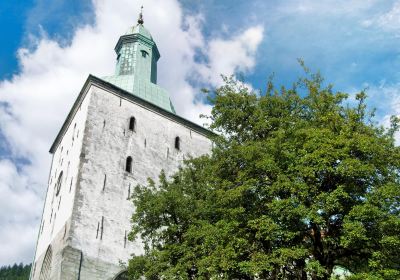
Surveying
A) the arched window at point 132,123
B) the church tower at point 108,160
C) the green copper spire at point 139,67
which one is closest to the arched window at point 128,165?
the church tower at point 108,160

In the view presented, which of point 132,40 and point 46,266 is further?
point 132,40

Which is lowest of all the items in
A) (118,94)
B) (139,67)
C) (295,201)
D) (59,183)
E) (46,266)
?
(295,201)

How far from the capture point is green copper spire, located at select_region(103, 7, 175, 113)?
26938 millimetres

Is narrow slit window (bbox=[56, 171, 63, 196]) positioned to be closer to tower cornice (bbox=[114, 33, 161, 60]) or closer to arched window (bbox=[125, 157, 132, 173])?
arched window (bbox=[125, 157, 132, 173])

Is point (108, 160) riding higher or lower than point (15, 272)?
lower

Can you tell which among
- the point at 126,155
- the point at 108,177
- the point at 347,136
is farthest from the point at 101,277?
the point at 347,136

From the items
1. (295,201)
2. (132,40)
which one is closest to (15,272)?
(132,40)

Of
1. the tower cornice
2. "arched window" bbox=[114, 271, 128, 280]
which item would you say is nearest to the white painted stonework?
"arched window" bbox=[114, 271, 128, 280]

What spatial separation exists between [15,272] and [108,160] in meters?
88.1

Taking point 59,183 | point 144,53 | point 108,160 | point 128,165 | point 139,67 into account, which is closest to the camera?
point 108,160

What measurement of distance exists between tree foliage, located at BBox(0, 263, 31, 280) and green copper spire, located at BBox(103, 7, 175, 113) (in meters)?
74.9

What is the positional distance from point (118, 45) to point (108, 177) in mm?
11517

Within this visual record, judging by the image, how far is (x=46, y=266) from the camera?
21828mm

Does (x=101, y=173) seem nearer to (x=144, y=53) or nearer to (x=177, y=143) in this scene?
(x=177, y=143)
